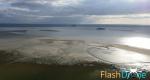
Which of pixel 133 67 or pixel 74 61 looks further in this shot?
pixel 74 61

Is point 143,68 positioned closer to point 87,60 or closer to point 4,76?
point 87,60

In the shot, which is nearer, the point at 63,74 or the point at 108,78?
the point at 108,78

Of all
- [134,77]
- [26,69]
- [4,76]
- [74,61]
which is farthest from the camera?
[74,61]

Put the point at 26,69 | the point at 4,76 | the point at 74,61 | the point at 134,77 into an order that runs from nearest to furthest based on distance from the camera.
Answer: the point at 134,77 → the point at 4,76 → the point at 26,69 → the point at 74,61

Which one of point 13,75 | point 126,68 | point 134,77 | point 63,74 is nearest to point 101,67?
point 126,68

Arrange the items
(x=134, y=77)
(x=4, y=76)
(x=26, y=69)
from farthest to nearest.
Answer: (x=26, y=69) → (x=4, y=76) → (x=134, y=77)

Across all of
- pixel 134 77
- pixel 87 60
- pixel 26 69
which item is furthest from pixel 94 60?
pixel 134 77

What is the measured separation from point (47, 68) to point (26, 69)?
168cm

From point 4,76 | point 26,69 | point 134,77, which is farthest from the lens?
point 26,69

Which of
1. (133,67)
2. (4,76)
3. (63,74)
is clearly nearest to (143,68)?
(133,67)

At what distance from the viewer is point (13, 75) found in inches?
851

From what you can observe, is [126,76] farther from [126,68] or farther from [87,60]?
[87,60]

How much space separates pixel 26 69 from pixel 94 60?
295 inches

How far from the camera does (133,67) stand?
2497 cm
